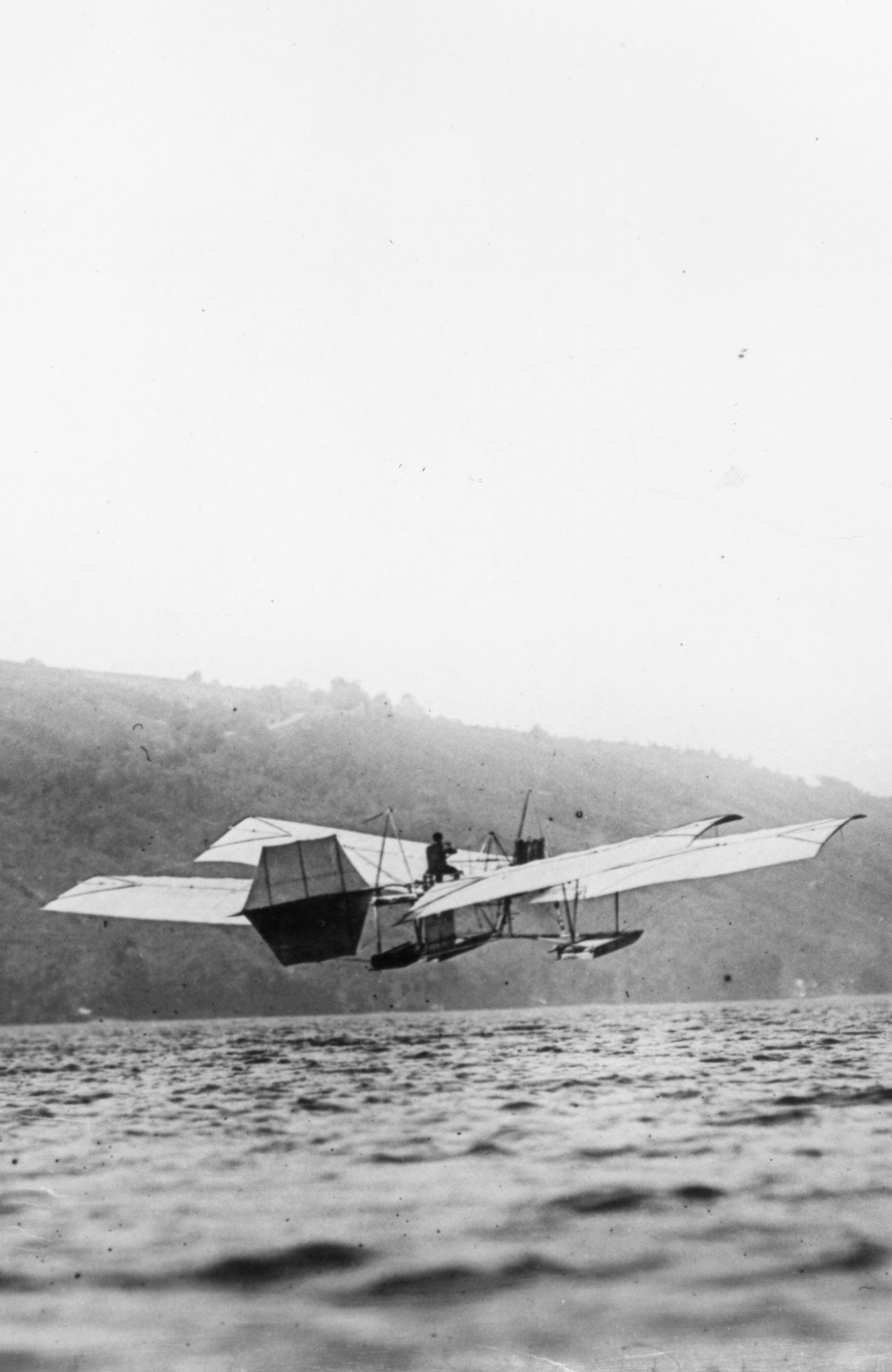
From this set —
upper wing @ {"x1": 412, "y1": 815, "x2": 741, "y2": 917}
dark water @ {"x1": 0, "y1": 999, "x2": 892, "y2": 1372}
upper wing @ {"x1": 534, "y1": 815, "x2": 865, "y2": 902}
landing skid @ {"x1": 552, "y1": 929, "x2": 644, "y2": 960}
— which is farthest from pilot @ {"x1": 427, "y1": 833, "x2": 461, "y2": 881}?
dark water @ {"x1": 0, "y1": 999, "x2": 892, "y2": 1372}

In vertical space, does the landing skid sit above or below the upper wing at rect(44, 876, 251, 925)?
below

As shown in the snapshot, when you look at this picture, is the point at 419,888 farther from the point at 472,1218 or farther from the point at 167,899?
the point at 472,1218

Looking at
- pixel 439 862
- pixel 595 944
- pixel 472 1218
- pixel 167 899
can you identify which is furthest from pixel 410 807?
pixel 472 1218

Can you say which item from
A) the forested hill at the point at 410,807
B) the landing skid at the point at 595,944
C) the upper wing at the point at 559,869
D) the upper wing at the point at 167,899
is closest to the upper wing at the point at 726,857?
the upper wing at the point at 559,869

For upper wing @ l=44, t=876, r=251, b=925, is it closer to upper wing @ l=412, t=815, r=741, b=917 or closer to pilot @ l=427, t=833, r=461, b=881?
pilot @ l=427, t=833, r=461, b=881

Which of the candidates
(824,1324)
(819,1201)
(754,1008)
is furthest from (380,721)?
(824,1324)

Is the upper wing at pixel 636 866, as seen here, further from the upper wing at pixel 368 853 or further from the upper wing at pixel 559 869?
the upper wing at pixel 368 853

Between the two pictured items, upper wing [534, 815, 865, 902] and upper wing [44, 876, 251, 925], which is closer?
upper wing [534, 815, 865, 902]
